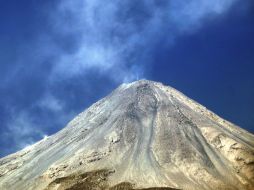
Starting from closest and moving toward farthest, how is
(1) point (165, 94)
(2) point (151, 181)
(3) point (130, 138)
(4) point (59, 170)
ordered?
(2) point (151, 181), (4) point (59, 170), (3) point (130, 138), (1) point (165, 94)

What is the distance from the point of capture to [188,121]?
98.9 m

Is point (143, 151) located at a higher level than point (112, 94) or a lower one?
lower

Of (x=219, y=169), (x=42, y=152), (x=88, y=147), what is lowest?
(x=219, y=169)

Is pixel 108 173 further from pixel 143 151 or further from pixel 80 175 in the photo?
pixel 143 151

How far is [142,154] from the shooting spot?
8488 centimetres

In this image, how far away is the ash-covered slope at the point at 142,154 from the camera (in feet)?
243

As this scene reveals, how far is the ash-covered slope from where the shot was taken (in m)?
74.2

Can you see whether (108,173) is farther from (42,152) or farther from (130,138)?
(42,152)

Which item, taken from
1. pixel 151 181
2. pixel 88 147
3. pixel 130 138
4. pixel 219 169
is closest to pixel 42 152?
pixel 88 147

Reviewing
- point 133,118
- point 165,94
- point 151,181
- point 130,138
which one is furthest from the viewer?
point 165,94

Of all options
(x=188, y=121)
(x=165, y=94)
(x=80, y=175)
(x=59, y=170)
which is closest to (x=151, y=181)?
(x=80, y=175)

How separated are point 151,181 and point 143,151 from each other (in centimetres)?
1386

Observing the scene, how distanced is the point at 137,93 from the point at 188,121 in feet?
93.5

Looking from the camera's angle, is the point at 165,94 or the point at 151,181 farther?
the point at 165,94
